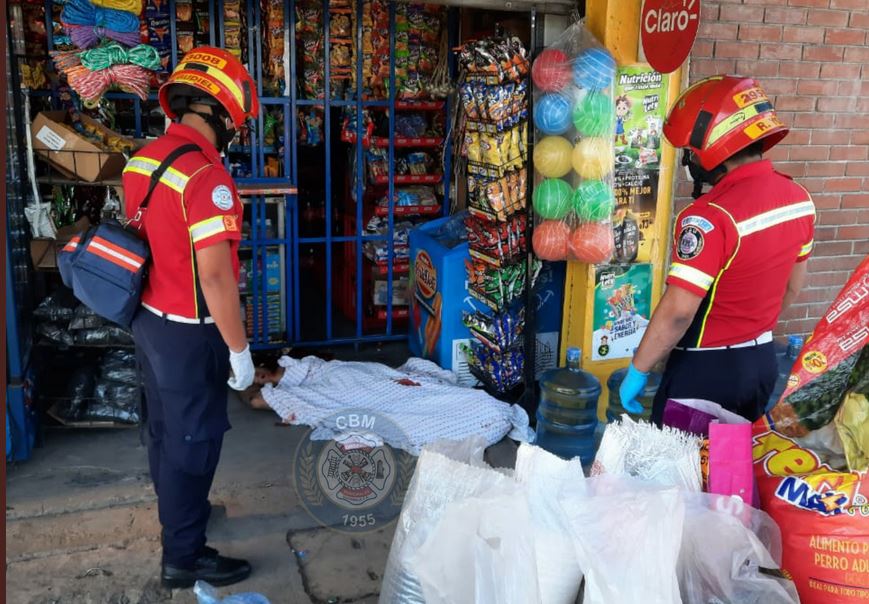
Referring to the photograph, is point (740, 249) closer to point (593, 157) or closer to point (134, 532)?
point (593, 157)

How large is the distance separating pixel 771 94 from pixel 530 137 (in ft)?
5.61

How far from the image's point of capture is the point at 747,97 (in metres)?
2.99

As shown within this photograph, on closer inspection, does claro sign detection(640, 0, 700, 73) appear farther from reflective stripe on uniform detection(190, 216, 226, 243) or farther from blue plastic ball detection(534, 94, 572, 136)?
reflective stripe on uniform detection(190, 216, 226, 243)

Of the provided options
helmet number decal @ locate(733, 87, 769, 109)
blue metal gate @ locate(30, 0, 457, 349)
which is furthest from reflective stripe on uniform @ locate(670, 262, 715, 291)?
blue metal gate @ locate(30, 0, 457, 349)

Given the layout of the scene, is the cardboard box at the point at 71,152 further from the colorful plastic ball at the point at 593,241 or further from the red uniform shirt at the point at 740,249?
the red uniform shirt at the point at 740,249

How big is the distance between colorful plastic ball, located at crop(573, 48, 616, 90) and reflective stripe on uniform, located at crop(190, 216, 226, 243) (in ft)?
7.10

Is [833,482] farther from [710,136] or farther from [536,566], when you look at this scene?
[710,136]

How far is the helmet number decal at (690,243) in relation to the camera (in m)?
2.84

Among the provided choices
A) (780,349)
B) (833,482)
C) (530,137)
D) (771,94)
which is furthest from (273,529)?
(771,94)

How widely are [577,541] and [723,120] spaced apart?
81.3 inches

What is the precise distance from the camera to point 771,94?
16.0 ft

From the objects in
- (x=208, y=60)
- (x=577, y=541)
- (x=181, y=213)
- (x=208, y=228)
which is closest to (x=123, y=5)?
(x=208, y=60)

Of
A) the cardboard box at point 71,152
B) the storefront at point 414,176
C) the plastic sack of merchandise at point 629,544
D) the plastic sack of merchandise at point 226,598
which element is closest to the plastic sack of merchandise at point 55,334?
the storefront at point 414,176

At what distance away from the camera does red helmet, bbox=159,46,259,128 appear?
3055mm
